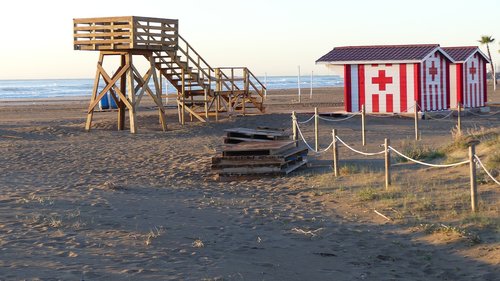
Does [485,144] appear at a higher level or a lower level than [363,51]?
lower

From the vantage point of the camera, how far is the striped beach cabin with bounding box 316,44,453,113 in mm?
30141

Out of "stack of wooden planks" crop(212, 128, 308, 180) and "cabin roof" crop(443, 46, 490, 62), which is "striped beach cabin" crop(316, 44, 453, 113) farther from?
"stack of wooden planks" crop(212, 128, 308, 180)

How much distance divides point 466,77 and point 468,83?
365mm

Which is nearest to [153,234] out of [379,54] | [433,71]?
A: [379,54]

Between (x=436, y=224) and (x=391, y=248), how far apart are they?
1.29 m

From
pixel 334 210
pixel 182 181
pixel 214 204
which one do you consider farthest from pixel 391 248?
pixel 182 181

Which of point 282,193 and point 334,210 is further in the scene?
point 282,193

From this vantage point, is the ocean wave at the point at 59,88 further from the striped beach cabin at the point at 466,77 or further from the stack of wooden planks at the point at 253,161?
the stack of wooden planks at the point at 253,161

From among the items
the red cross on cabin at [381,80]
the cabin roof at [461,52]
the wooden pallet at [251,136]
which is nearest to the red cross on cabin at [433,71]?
the red cross on cabin at [381,80]

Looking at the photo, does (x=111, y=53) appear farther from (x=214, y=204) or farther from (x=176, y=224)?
(x=176, y=224)

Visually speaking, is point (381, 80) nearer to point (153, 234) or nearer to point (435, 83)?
point (435, 83)

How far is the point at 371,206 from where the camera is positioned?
1218 centimetres

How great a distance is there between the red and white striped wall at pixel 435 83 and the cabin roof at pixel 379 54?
478 mm

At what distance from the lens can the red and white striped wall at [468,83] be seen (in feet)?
112
